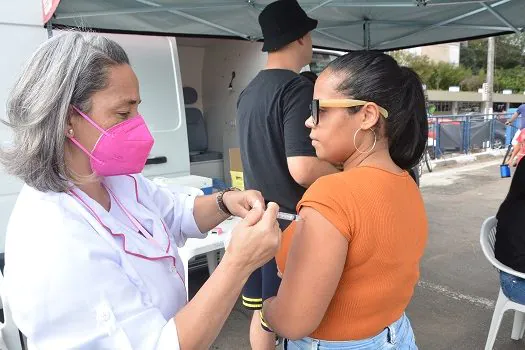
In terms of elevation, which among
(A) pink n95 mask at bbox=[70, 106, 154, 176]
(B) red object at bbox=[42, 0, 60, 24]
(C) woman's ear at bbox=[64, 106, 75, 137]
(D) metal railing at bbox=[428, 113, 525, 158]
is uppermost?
(B) red object at bbox=[42, 0, 60, 24]

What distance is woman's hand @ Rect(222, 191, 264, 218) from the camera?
1.35 m

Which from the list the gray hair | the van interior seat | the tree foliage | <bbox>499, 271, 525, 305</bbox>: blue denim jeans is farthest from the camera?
the tree foliage

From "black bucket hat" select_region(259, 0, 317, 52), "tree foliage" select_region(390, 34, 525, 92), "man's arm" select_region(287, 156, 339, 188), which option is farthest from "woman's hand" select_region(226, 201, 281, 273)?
"tree foliage" select_region(390, 34, 525, 92)

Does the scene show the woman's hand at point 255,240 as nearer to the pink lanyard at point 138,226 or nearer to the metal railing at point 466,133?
the pink lanyard at point 138,226

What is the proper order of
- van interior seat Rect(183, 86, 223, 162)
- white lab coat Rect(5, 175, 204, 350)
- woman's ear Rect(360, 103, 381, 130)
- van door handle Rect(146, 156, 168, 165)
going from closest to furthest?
white lab coat Rect(5, 175, 204, 350)
woman's ear Rect(360, 103, 381, 130)
van door handle Rect(146, 156, 168, 165)
van interior seat Rect(183, 86, 223, 162)

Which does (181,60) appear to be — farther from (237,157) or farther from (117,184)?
(117,184)

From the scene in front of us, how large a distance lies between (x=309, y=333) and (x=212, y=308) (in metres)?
0.31

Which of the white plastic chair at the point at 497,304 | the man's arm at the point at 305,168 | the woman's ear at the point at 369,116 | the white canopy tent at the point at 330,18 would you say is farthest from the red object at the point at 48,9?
the white plastic chair at the point at 497,304

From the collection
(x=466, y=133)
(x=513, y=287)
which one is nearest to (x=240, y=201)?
(x=513, y=287)

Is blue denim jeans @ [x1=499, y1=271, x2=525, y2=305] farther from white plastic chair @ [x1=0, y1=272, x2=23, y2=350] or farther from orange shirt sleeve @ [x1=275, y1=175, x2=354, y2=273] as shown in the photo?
white plastic chair @ [x1=0, y1=272, x2=23, y2=350]

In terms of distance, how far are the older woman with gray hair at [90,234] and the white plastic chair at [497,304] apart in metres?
1.92

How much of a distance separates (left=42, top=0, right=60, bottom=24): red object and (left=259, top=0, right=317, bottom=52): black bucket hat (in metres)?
1.26

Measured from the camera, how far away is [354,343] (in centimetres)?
116

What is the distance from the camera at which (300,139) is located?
1918 mm
